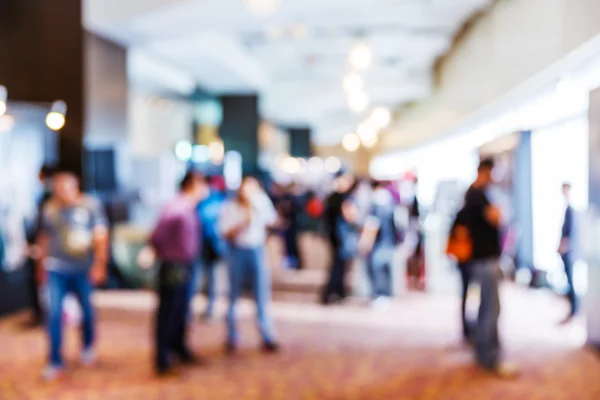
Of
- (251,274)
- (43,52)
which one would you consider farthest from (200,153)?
(251,274)

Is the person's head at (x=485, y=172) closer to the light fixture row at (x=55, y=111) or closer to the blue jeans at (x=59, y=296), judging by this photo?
the blue jeans at (x=59, y=296)

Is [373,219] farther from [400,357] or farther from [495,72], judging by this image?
[400,357]

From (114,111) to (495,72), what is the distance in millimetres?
4905

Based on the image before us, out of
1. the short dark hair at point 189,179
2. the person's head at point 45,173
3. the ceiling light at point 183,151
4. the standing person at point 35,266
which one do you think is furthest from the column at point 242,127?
the short dark hair at point 189,179

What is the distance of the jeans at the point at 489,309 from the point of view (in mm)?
4867

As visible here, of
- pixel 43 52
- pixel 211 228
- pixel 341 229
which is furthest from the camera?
pixel 341 229

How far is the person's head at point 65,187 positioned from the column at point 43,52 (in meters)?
1.35

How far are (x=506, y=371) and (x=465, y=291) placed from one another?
965mm

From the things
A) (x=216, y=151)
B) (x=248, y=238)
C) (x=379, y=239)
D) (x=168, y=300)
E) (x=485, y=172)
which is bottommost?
(x=168, y=300)

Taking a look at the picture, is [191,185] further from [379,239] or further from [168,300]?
[379,239]

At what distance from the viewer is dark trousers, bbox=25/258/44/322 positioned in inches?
262

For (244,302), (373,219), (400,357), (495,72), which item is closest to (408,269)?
(373,219)

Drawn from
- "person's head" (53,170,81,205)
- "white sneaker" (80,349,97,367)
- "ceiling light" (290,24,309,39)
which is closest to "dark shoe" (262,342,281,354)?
"white sneaker" (80,349,97,367)

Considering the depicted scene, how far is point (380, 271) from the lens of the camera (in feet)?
27.1
